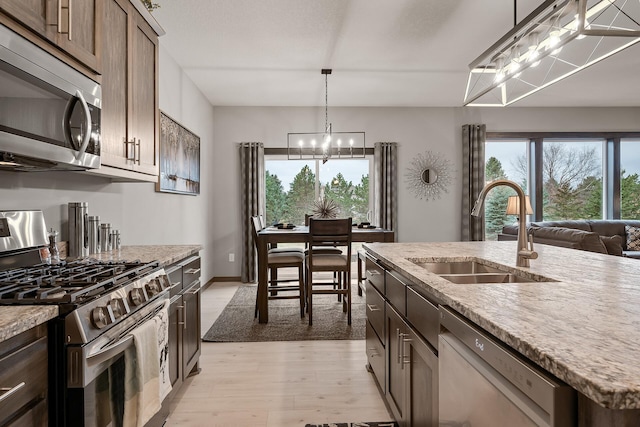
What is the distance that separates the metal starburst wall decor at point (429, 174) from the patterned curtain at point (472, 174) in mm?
273

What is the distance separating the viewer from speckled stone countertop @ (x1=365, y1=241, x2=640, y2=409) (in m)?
0.57

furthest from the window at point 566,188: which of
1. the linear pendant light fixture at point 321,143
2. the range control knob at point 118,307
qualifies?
the range control knob at point 118,307

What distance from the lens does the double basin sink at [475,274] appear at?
1506mm

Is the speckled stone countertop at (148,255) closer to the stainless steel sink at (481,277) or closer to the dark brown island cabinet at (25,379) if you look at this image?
the dark brown island cabinet at (25,379)

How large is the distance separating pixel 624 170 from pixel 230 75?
20.0 ft

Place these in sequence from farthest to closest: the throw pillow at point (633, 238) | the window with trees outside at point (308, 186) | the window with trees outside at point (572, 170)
Answer: 1. the window with trees outside at point (308, 186)
2. the window with trees outside at point (572, 170)
3. the throw pillow at point (633, 238)

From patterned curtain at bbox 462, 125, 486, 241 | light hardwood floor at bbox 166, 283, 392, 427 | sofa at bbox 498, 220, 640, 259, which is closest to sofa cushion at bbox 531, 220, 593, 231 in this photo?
sofa at bbox 498, 220, 640, 259

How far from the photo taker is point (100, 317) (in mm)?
1155

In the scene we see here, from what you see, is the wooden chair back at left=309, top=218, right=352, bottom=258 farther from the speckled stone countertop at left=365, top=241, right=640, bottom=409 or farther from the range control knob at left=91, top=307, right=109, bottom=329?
the range control knob at left=91, top=307, right=109, bottom=329

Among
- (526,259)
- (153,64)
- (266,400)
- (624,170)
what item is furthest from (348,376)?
(624,170)

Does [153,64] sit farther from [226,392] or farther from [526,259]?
[526,259]

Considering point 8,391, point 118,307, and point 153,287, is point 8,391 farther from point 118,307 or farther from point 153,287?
point 153,287

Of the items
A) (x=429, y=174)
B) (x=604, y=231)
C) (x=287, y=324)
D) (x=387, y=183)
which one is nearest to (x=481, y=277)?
→ (x=287, y=324)

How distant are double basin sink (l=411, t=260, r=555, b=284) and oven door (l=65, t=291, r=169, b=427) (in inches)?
50.3
